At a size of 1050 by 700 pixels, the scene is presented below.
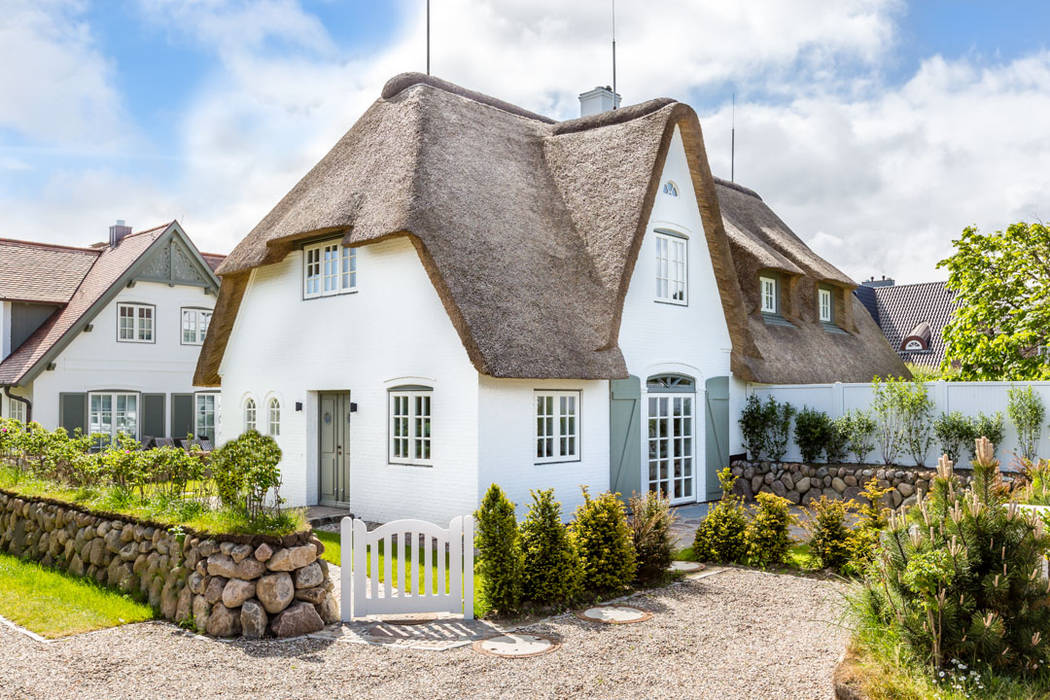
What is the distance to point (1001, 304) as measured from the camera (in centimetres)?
1791

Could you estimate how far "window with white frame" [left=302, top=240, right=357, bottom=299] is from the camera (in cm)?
1375

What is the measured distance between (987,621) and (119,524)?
8.45 meters

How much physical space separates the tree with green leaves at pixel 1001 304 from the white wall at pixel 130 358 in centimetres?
1995

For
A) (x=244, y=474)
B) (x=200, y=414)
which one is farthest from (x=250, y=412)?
(x=200, y=414)

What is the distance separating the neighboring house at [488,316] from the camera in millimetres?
11922

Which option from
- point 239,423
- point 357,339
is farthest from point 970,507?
point 239,423

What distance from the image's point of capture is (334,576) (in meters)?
9.88

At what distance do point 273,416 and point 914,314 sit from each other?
98.7ft

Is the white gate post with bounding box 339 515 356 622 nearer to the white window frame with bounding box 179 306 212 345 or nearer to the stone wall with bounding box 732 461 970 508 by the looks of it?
the stone wall with bounding box 732 461 970 508

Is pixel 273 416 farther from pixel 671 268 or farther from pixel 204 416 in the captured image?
pixel 204 416

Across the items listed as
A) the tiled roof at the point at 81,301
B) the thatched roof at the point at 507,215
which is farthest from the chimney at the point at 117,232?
the thatched roof at the point at 507,215

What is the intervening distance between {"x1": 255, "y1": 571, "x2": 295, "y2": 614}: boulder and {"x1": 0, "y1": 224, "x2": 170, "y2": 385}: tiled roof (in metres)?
16.0

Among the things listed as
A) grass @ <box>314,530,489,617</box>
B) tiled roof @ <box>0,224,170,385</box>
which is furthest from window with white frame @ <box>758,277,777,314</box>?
tiled roof @ <box>0,224,170,385</box>

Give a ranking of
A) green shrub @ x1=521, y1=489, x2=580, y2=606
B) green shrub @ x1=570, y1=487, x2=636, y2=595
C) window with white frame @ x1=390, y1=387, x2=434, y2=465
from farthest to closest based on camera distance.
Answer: window with white frame @ x1=390, y1=387, x2=434, y2=465
green shrub @ x1=570, y1=487, x2=636, y2=595
green shrub @ x1=521, y1=489, x2=580, y2=606
